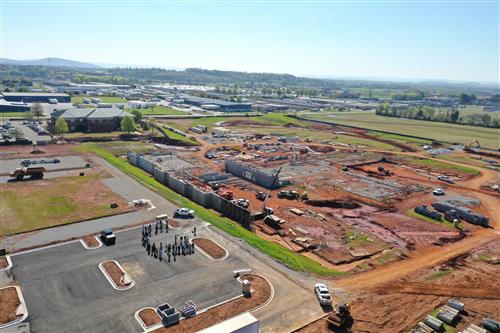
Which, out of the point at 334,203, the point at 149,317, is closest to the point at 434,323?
the point at 149,317

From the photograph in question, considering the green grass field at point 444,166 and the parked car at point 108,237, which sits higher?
the green grass field at point 444,166

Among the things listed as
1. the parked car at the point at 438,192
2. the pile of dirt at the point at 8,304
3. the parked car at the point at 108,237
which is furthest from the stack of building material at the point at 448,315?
the parked car at the point at 438,192

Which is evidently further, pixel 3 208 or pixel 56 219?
pixel 3 208

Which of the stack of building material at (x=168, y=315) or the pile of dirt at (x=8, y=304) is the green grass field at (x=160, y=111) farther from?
the stack of building material at (x=168, y=315)

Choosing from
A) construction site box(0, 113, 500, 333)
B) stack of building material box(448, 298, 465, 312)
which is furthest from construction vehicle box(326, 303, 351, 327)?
stack of building material box(448, 298, 465, 312)

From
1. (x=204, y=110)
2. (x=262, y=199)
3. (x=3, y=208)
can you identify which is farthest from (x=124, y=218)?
(x=204, y=110)

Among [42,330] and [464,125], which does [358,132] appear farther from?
[42,330]
